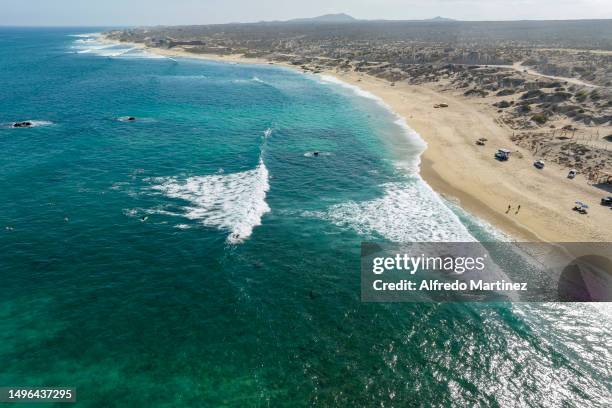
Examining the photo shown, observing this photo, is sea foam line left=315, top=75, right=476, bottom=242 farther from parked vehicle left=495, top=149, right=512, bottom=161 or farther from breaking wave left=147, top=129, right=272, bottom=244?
parked vehicle left=495, top=149, right=512, bottom=161

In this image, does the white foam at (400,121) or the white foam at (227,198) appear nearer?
the white foam at (227,198)

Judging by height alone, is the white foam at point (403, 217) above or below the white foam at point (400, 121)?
below

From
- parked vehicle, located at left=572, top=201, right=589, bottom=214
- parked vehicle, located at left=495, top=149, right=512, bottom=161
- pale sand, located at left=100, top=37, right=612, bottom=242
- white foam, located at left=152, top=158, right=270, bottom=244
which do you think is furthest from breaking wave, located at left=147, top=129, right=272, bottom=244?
parked vehicle, located at left=495, top=149, right=512, bottom=161

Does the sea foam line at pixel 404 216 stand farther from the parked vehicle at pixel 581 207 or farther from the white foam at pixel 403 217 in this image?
the parked vehicle at pixel 581 207

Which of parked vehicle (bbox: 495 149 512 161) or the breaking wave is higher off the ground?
parked vehicle (bbox: 495 149 512 161)

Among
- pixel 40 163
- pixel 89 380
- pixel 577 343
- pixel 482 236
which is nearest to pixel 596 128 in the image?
pixel 482 236

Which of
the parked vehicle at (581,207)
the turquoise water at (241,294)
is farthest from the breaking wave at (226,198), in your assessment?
the parked vehicle at (581,207)
